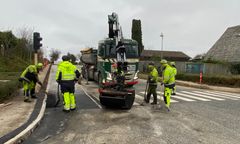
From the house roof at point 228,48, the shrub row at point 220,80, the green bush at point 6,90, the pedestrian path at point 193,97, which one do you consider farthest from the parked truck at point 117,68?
the house roof at point 228,48

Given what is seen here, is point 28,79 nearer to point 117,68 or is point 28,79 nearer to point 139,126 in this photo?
point 117,68

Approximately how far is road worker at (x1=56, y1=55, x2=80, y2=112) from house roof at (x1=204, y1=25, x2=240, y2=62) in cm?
2814

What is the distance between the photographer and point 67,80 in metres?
7.56

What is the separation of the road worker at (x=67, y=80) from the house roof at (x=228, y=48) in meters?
28.1

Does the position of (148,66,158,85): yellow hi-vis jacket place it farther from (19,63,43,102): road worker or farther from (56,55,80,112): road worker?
(19,63,43,102): road worker

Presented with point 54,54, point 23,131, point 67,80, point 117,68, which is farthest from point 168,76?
point 54,54

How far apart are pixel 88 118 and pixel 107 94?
1.47 metres

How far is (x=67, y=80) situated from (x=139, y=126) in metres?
3.12

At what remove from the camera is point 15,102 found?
838cm

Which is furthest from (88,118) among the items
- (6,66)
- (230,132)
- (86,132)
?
(6,66)

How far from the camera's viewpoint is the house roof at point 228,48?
1226 inches

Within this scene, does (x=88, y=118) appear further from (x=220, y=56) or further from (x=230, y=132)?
(x=220, y=56)

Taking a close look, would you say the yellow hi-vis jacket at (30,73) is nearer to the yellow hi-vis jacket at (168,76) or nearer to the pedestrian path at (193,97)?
the pedestrian path at (193,97)

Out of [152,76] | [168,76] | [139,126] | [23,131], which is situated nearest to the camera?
[23,131]
